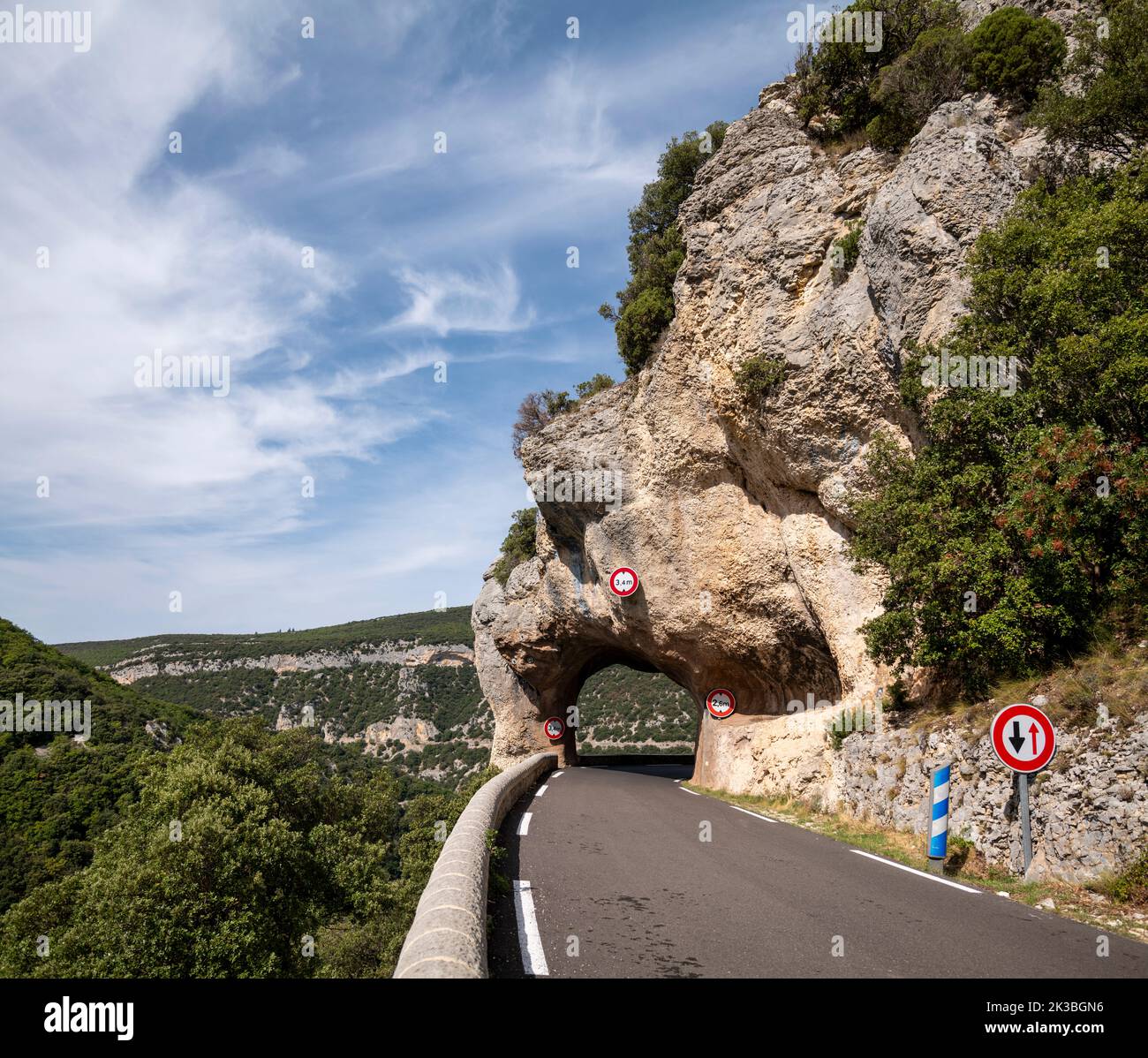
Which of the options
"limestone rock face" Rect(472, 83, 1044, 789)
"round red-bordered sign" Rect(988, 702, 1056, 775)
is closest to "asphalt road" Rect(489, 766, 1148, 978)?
"round red-bordered sign" Rect(988, 702, 1056, 775)

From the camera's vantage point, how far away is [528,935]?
546cm

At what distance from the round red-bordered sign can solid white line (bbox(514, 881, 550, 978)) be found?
520 cm

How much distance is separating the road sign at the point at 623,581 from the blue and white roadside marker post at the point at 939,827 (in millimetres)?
15674

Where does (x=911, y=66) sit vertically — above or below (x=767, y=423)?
above

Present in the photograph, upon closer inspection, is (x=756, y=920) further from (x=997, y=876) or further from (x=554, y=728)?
(x=554, y=728)

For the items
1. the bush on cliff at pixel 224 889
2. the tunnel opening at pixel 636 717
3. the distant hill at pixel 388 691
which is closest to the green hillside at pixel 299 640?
the distant hill at pixel 388 691

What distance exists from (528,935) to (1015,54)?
18644 millimetres

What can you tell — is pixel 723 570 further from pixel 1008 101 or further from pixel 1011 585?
pixel 1008 101

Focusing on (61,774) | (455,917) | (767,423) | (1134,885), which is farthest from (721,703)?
(61,774)

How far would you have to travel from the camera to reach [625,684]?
72.2 m

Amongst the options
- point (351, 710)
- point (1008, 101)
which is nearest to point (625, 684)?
point (351, 710)

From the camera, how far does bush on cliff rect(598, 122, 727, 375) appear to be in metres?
23.4

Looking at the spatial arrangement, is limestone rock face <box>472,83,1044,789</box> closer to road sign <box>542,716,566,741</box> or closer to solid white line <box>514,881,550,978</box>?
road sign <box>542,716,566,741</box>

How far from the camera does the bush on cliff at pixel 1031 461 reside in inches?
341
